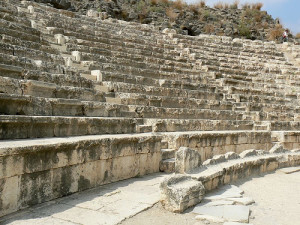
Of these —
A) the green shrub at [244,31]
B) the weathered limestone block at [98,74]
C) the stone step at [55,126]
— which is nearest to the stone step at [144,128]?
the stone step at [55,126]

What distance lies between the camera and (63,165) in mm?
3840

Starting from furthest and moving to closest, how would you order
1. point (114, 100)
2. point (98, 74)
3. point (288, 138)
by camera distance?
1. point (288, 138)
2. point (98, 74)
3. point (114, 100)

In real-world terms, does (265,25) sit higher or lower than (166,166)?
higher

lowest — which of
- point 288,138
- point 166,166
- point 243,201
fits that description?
point 243,201

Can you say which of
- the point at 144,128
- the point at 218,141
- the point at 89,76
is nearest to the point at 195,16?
the point at 89,76

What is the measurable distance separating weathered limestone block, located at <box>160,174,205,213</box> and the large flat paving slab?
0.65 feet

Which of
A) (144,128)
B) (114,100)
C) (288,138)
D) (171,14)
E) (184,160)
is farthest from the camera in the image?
(171,14)

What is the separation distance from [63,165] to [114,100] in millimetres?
3658

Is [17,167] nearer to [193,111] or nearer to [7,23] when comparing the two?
[7,23]

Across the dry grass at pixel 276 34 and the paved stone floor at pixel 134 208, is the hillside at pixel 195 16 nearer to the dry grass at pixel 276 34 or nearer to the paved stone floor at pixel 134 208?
the dry grass at pixel 276 34

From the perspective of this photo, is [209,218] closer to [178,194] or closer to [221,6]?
[178,194]

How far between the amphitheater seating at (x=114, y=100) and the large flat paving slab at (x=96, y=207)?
14cm

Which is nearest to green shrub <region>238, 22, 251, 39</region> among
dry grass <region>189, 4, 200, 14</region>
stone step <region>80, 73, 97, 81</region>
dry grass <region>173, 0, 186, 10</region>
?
dry grass <region>189, 4, 200, 14</region>

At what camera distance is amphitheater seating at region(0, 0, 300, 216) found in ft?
12.9
